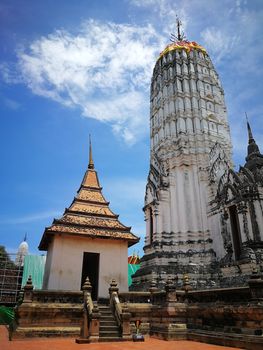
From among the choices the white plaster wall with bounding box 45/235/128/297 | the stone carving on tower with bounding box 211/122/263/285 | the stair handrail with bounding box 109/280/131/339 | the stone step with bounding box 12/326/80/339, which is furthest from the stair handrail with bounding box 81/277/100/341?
the stone carving on tower with bounding box 211/122/263/285

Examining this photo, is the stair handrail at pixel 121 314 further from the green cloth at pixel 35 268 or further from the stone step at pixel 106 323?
the green cloth at pixel 35 268

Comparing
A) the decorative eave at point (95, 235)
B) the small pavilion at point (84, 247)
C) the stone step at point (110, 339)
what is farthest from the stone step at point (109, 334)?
the decorative eave at point (95, 235)

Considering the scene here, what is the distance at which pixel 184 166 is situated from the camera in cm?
2903

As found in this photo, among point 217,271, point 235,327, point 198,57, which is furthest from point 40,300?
point 198,57

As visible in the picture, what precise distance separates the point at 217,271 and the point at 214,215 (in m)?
4.87

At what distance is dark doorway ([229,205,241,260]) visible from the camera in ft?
72.3

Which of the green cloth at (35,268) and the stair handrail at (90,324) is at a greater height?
the green cloth at (35,268)

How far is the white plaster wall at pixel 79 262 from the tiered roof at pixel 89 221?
551 mm

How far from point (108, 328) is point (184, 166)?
1982cm

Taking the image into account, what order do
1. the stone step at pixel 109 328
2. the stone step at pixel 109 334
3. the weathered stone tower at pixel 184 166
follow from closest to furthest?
the stone step at pixel 109 334 < the stone step at pixel 109 328 < the weathered stone tower at pixel 184 166

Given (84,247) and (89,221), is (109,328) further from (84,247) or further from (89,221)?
(89,221)

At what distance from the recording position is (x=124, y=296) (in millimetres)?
13961

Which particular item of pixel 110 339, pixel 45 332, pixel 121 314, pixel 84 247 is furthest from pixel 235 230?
pixel 45 332

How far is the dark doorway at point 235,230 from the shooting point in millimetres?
22039
